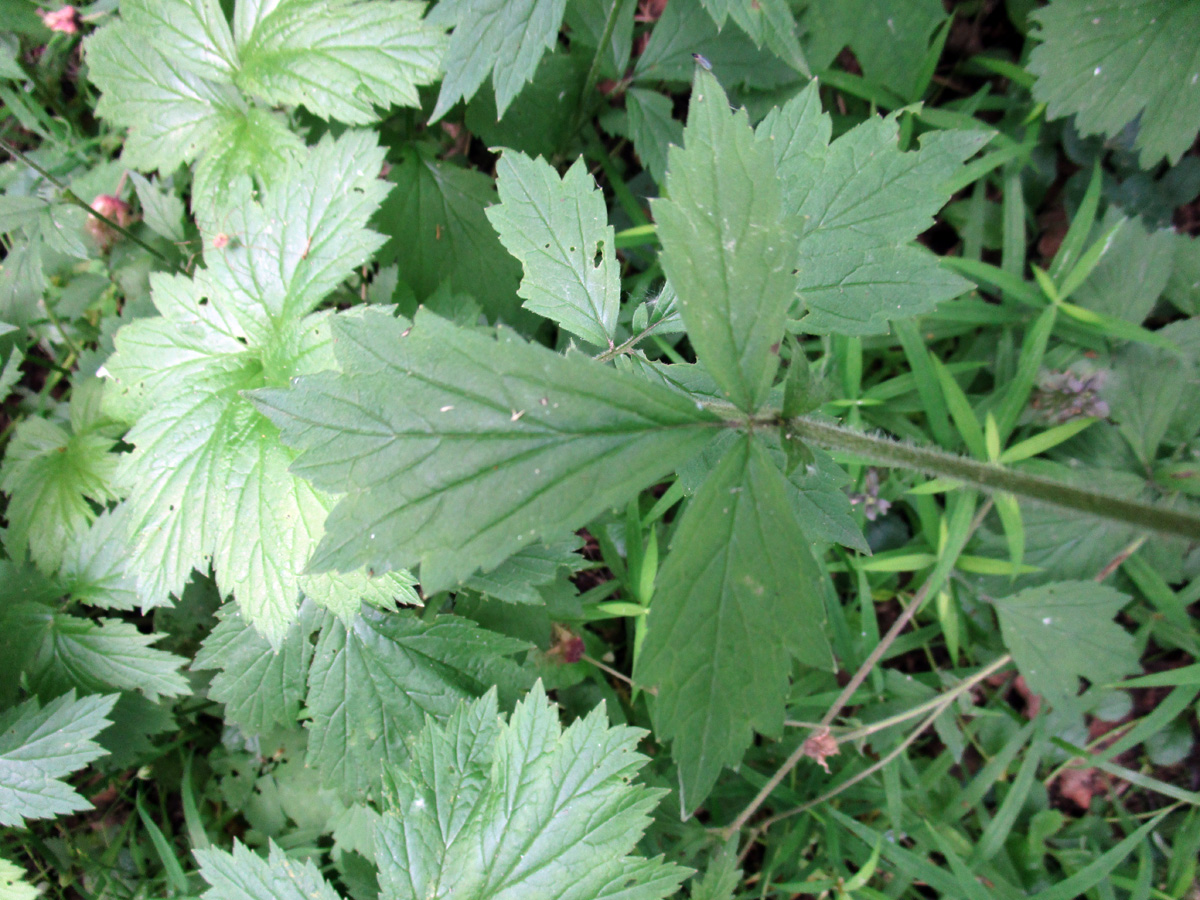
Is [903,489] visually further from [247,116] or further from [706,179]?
[247,116]

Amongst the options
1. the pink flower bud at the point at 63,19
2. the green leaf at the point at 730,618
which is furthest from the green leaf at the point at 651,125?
the pink flower bud at the point at 63,19

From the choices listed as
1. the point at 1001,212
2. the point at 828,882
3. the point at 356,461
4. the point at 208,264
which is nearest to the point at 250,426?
the point at 208,264

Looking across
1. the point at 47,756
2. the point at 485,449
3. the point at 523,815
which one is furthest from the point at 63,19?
the point at 523,815

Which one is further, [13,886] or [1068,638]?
[1068,638]

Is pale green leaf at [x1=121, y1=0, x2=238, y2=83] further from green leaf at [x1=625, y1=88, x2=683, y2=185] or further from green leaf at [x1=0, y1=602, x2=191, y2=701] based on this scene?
green leaf at [x1=0, y1=602, x2=191, y2=701]

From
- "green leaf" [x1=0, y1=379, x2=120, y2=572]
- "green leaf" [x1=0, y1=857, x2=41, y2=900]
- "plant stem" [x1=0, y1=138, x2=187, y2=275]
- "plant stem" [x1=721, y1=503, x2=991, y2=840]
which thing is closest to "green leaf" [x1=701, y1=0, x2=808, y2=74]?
"plant stem" [x1=721, y1=503, x2=991, y2=840]

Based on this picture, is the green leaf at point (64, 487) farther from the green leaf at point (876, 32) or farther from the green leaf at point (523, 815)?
the green leaf at point (876, 32)

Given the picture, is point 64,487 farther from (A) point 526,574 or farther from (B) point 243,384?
(A) point 526,574
